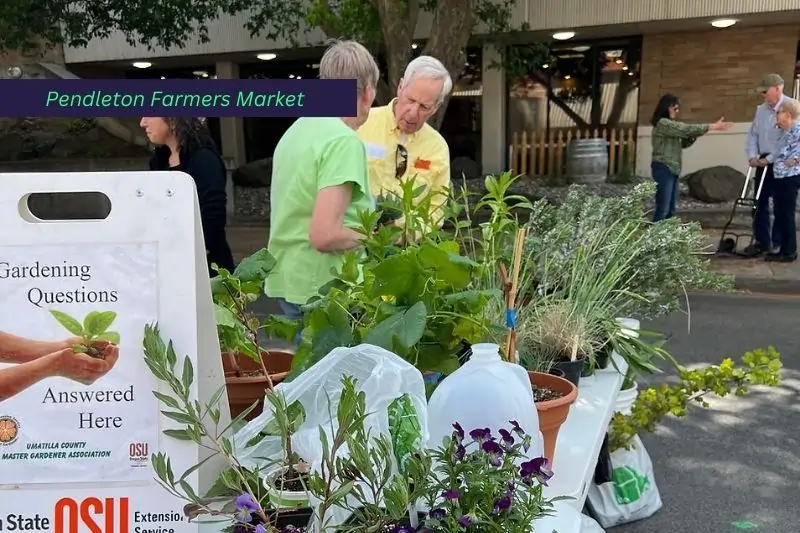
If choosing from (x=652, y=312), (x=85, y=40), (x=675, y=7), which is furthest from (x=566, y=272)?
(x=85, y=40)

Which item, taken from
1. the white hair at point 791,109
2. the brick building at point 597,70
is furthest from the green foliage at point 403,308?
the brick building at point 597,70

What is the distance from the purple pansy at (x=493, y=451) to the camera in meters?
0.84

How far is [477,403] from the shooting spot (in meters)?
1.07

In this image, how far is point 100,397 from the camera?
2.94 feet

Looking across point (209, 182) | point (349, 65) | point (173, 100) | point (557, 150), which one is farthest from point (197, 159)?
Answer: point (557, 150)

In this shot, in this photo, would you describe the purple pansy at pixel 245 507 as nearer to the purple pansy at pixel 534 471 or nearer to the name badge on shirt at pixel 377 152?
the purple pansy at pixel 534 471

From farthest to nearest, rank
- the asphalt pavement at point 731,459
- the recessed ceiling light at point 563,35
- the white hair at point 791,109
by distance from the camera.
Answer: the recessed ceiling light at point 563,35, the white hair at point 791,109, the asphalt pavement at point 731,459

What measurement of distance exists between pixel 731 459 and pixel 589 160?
8127mm

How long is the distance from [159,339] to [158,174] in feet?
0.70

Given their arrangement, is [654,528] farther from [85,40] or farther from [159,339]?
[85,40]

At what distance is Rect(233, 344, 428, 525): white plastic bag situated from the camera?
946mm

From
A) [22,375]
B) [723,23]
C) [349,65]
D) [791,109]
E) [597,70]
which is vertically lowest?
→ [22,375]

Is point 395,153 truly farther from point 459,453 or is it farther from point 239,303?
point 459,453

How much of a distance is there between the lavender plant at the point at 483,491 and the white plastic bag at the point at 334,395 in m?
0.09
